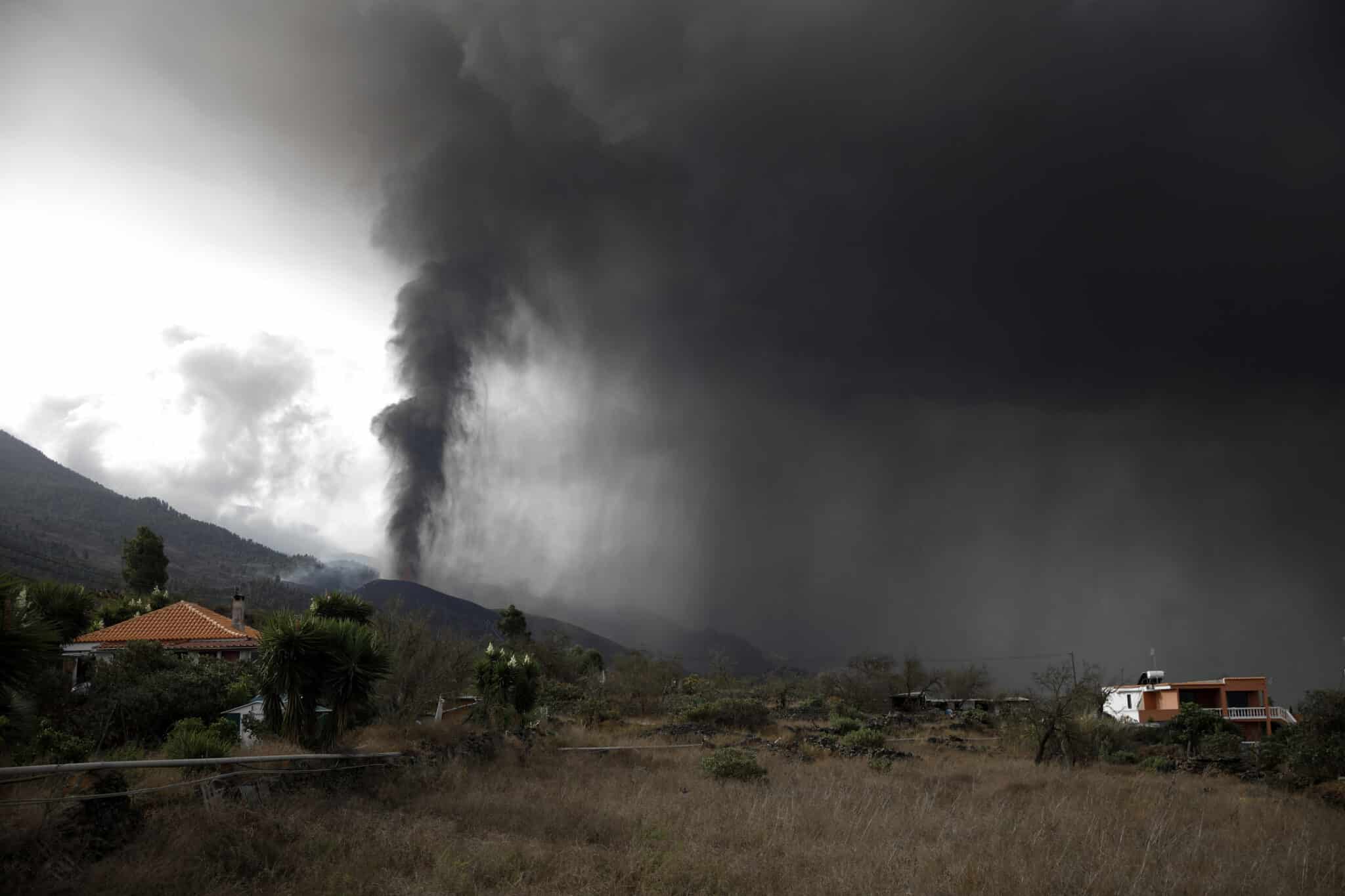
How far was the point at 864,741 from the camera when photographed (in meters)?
28.8

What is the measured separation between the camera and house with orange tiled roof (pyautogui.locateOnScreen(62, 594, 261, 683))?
34.6 metres

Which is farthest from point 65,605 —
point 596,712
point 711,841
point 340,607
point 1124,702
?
point 1124,702

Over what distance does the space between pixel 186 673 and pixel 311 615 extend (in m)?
9.16

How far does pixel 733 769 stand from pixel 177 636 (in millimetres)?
33241

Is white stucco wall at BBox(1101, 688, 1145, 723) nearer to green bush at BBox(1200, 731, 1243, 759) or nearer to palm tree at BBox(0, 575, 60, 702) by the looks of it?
green bush at BBox(1200, 731, 1243, 759)

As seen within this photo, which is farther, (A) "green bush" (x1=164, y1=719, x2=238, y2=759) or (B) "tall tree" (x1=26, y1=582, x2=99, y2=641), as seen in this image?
(B) "tall tree" (x1=26, y1=582, x2=99, y2=641)

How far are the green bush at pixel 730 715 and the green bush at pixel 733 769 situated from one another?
1923 cm

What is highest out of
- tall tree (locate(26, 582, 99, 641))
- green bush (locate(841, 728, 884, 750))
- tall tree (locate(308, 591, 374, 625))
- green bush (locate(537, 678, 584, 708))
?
tall tree (locate(308, 591, 374, 625))

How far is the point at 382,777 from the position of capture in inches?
583

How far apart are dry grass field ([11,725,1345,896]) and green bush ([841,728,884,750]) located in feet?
34.8

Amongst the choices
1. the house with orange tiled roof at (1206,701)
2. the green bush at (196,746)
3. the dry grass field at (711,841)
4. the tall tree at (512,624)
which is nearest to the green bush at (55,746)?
the green bush at (196,746)

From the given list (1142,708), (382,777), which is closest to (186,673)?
(382,777)

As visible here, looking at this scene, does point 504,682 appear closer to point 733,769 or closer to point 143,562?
point 733,769

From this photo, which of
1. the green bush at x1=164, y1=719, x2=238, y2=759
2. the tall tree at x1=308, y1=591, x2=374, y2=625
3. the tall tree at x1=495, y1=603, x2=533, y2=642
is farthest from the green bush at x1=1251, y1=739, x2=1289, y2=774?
the tall tree at x1=495, y1=603, x2=533, y2=642
